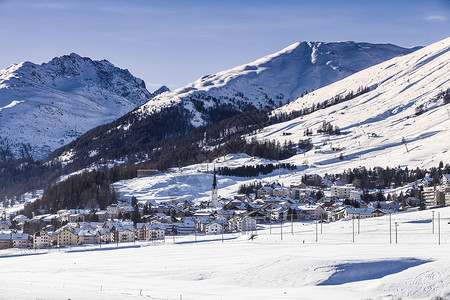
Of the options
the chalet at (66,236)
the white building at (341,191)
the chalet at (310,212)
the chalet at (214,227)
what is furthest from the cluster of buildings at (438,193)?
the chalet at (66,236)

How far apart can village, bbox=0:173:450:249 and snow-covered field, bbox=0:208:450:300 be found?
90.4 ft

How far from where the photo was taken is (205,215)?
127812mm

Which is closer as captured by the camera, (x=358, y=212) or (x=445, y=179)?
(x=358, y=212)

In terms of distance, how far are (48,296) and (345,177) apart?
13107 cm

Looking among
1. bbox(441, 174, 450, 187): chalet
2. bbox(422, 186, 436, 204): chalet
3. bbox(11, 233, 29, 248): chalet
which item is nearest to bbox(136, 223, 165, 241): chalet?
bbox(11, 233, 29, 248): chalet

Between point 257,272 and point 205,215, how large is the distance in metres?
72.7

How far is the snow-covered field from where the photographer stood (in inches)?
1888

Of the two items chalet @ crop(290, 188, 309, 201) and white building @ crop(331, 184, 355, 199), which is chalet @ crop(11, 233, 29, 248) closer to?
chalet @ crop(290, 188, 309, 201)

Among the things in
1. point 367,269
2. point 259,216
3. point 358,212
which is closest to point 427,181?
point 358,212

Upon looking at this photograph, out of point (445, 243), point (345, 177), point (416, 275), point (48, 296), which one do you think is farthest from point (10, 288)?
point (345, 177)

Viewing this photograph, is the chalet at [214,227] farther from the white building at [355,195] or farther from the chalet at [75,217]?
the white building at [355,195]

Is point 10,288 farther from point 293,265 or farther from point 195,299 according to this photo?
point 293,265

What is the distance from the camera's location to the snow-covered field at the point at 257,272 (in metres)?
48.0

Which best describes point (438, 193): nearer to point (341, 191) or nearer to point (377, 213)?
point (377, 213)
